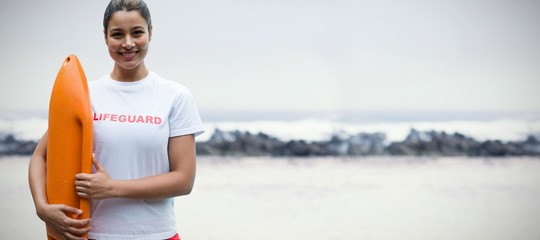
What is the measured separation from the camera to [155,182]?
1.25 meters

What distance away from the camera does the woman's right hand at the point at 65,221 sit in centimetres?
125

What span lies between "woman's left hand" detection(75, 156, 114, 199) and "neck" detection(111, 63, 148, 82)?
19 centimetres

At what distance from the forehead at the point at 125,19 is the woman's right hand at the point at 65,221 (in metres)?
0.40

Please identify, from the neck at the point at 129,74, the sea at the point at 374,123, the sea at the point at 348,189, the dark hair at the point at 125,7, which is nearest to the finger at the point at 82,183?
the neck at the point at 129,74

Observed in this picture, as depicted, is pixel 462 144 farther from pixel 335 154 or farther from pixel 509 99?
pixel 335 154

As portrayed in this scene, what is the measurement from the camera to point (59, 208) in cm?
126

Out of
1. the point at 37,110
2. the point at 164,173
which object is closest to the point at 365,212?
the point at 37,110

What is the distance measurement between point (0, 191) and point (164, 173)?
10.6 feet

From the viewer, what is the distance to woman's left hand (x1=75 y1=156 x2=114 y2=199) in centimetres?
123

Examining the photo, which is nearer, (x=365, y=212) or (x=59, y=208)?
(x=59, y=208)

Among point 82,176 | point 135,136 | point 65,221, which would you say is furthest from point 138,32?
point 65,221

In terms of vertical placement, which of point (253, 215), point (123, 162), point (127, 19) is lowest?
point (253, 215)

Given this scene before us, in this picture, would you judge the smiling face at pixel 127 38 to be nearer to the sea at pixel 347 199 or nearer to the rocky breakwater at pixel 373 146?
the sea at pixel 347 199

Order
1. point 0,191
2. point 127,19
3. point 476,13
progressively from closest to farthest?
point 127,19
point 0,191
point 476,13
